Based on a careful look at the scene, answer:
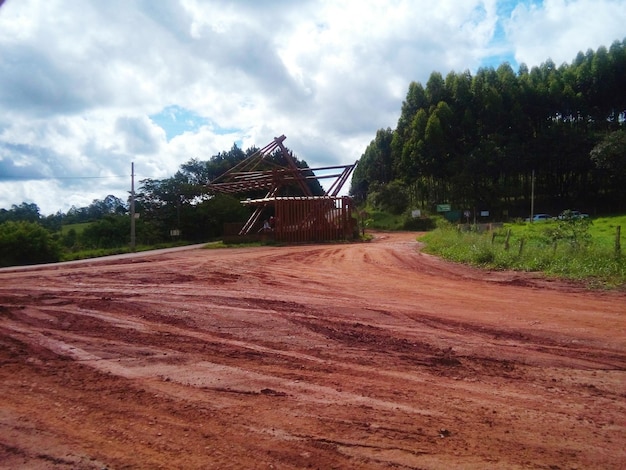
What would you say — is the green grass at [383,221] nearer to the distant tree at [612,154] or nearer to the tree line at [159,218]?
the tree line at [159,218]

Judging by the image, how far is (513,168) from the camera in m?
51.6

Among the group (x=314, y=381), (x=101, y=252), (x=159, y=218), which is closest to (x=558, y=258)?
(x=314, y=381)

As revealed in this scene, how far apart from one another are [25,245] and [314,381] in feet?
73.7

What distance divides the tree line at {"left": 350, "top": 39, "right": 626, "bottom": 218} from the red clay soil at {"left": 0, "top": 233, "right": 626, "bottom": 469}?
4456cm

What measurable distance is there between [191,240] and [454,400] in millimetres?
33075

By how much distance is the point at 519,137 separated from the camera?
171 feet

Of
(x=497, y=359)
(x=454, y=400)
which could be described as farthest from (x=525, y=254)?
(x=454, y=400)

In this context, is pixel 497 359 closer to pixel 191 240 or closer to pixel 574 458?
pixel 574 458

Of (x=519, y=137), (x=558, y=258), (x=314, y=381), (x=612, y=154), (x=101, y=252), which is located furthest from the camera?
(x=519, y=137)

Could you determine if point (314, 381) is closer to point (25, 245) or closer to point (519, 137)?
point (25, 245)

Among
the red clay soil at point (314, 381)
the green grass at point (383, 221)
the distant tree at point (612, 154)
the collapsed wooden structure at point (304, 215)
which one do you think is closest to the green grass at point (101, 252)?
the collapsed wooden structure at point (304, 215)

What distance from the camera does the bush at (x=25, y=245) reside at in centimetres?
2269

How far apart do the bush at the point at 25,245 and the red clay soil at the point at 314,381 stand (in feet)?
47.9

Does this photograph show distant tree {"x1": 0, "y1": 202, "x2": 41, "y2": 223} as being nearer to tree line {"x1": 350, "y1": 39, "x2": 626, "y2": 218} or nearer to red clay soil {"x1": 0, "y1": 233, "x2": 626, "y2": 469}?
red clay soil {"x1": 0, "y1": 233, "x2": 626, "y2": 469}
